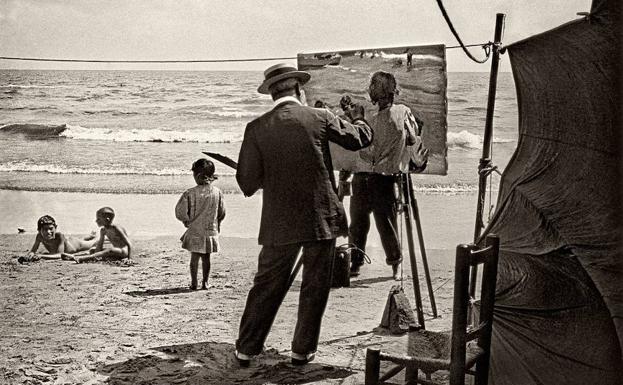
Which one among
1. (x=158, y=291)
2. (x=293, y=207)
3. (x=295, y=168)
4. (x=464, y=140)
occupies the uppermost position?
(x=464, y=140)

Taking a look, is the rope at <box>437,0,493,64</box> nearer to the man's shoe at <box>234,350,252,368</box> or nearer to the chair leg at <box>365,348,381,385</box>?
the chair leg at <box>365,348,381,385</box>

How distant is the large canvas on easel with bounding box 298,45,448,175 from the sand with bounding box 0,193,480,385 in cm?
126

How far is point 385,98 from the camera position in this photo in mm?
5758

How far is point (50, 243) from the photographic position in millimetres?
8117

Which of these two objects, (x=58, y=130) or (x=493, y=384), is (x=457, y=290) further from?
(x=58, y=130)

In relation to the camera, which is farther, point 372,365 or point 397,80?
point 397,80

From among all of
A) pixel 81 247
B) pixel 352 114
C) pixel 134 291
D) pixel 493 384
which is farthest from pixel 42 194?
pixel 493 384

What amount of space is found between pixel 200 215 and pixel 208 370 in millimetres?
1937

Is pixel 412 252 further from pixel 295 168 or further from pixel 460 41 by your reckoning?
pixel 460 41

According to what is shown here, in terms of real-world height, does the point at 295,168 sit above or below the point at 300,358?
above

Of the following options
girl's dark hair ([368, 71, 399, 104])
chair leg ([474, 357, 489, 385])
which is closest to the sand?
chair leg ([474, 357, 489, 385])

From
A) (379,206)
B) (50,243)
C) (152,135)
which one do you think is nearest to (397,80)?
(379,206)

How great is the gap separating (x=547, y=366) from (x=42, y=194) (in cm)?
1214

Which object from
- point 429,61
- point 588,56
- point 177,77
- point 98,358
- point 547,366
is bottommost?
point 98,358
